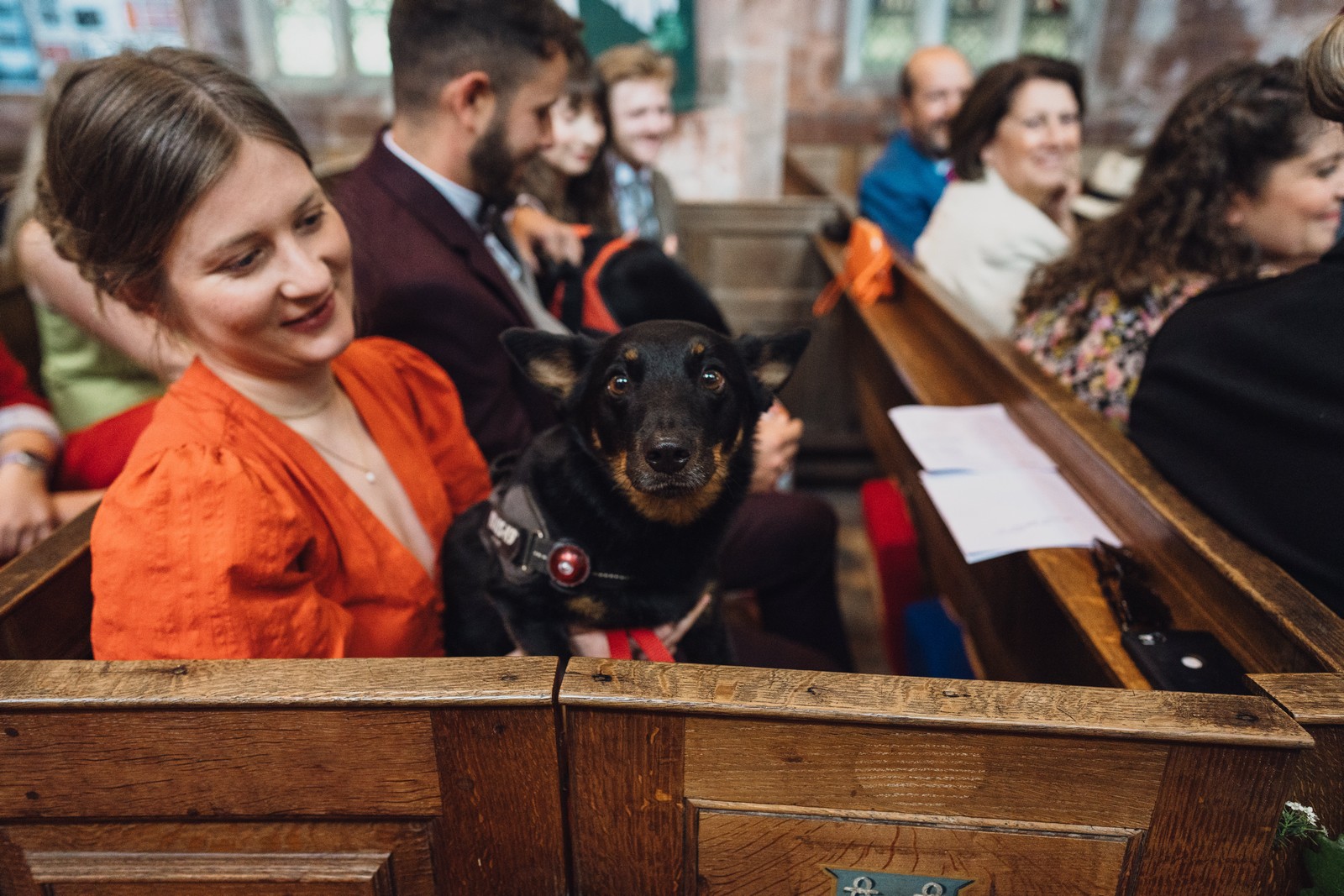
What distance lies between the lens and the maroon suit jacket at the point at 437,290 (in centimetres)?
178

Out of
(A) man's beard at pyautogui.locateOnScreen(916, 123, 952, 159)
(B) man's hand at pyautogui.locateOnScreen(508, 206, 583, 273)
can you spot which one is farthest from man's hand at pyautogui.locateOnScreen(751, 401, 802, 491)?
(A) man's beard at pyautogui.locateOnScreen(916, 123, 952, 159)

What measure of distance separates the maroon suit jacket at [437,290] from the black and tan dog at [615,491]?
18.8 inches

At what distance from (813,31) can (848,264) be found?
12.7 feet

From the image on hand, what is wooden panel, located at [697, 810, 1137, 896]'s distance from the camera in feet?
2.80

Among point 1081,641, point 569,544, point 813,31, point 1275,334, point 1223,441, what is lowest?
point 1081,641

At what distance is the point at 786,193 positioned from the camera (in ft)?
22.1

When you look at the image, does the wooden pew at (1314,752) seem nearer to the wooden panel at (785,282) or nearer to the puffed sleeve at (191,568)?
the puffed sleeve at (191,568)

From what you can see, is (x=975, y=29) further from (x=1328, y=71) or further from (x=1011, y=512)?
(x=1328, y=71)

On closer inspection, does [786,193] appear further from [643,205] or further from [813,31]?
[643,205]

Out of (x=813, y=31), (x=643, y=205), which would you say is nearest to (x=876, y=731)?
(x=643, y=205)

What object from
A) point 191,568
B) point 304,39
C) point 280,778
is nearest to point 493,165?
point 191,568

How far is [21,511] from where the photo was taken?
5.00 feet

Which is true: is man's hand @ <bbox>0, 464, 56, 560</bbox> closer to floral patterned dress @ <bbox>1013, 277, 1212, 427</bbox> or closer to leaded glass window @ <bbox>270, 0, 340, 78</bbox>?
floral patterned dress @ <bbox>1013, 277, 1212, 427</bbox>

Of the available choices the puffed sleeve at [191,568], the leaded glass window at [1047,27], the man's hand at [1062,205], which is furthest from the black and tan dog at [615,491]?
the leaded glass window at [1047,27]
